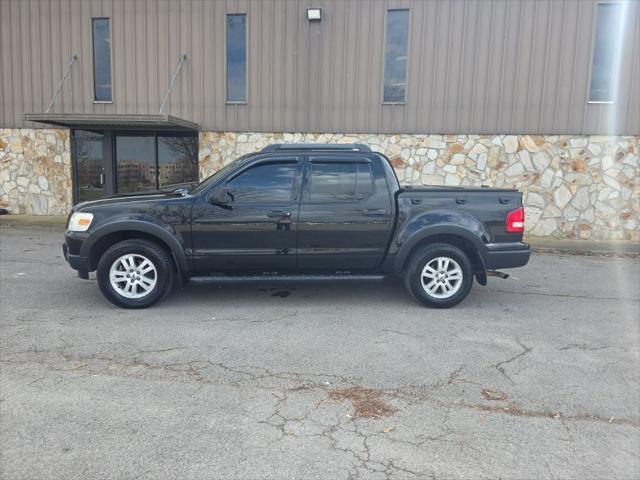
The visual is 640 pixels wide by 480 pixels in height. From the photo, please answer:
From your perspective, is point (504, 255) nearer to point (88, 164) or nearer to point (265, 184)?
point (265, 184)

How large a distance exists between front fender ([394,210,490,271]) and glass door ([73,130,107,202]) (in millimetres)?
10801

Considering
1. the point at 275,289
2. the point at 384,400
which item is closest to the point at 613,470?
the point at 384,400

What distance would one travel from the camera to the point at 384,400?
3.51 meters

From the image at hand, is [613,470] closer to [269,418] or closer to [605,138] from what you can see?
[269,418]

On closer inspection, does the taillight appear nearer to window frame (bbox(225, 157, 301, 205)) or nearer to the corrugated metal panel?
window frame (bbox(225, 157, 301, 205))

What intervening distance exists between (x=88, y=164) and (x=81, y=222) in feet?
30.7

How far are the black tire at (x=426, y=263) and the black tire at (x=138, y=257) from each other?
9.00 feet

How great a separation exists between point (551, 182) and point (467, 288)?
7.32 m

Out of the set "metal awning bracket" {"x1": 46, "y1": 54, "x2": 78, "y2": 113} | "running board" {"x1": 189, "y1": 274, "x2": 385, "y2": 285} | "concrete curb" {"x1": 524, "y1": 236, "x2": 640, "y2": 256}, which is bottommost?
"concrete curb" {"x1": 524, "y1": 236, "x2": 640, "y2": 256}

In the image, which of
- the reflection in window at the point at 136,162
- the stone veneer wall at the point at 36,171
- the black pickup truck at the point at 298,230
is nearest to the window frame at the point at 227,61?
the reflection in window at the point at 136,162

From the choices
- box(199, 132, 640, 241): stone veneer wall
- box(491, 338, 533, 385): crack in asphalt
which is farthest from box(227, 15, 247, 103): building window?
box(491, 338, 533, 385): crack in asphalt

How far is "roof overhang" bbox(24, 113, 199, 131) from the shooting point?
1127 centimetres

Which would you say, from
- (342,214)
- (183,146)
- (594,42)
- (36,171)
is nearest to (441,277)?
(342,214)

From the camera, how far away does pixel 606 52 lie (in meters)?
11.4
